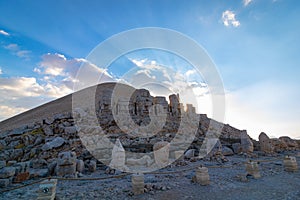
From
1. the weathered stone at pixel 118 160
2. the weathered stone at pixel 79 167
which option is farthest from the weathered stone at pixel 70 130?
the weathered stone at pixel 118 160

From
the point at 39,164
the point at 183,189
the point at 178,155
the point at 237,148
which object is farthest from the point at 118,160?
the point at 237,148

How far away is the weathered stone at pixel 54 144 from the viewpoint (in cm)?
1055

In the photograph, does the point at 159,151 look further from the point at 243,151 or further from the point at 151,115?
the point at 151,115

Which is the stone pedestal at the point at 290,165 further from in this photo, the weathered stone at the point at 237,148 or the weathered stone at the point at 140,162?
the weathered stone at the point at 140,162

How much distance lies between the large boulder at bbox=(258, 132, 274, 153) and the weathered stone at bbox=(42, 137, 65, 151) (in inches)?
490

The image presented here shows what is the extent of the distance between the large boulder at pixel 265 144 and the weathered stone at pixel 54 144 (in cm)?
1244

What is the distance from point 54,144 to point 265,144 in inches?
509

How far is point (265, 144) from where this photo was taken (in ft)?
42.1

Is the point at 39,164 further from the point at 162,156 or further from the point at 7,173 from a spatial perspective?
the point at 162,156

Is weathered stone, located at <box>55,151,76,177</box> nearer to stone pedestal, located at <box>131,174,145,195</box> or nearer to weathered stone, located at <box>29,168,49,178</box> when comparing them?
weathered stone, located at <box>29,168,49,178</box>

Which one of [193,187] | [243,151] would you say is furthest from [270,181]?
[243,151]

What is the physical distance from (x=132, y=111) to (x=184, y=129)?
5.26 meters

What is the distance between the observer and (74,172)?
741cm

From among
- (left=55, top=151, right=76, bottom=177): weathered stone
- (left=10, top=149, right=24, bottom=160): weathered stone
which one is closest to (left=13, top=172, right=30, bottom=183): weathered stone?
(left=55, top=151, right=76, bottom=177): weathered stone
